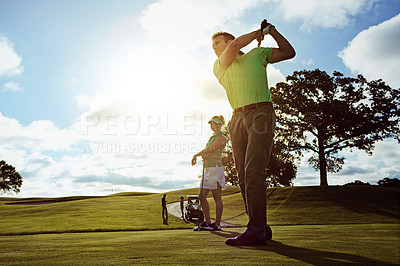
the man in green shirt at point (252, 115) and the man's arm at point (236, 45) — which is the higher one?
the man's arm at point (236, 45)

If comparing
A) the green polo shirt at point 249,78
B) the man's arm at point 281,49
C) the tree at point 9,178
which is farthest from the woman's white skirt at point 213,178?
the tree at point 9,178

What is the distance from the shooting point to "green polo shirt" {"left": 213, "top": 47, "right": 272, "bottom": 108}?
3475mm

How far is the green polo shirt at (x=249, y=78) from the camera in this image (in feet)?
11.4

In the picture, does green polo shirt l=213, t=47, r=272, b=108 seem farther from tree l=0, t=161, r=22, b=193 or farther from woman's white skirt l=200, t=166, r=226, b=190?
tree l=0, t=161, r=22, b=193

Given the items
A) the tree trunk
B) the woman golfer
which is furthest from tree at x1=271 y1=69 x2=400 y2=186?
the woman golfer

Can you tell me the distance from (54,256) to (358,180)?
5905 cm

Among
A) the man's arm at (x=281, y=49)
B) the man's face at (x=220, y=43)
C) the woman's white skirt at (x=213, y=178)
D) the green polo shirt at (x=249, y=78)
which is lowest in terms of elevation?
the woman's white skirt at (x=213, y=178)

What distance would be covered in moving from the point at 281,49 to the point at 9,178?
6082cm

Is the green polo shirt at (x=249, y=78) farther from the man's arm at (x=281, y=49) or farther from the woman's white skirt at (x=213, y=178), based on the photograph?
the woman's white skirt at (x=213, y=178)

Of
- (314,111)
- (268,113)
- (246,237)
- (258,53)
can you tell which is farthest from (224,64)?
(314,111)

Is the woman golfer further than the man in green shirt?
Yes

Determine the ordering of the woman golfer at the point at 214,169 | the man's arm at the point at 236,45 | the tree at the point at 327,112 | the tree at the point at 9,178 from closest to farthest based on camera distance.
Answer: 1. the man's arm at the point at 236,45
2. the woman golfer at the point at 214,169
3. the tree at the point at 327,112
4. the tree at the point at 9,178

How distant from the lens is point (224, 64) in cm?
365

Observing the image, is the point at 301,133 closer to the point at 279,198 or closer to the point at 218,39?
the point at 279,198
